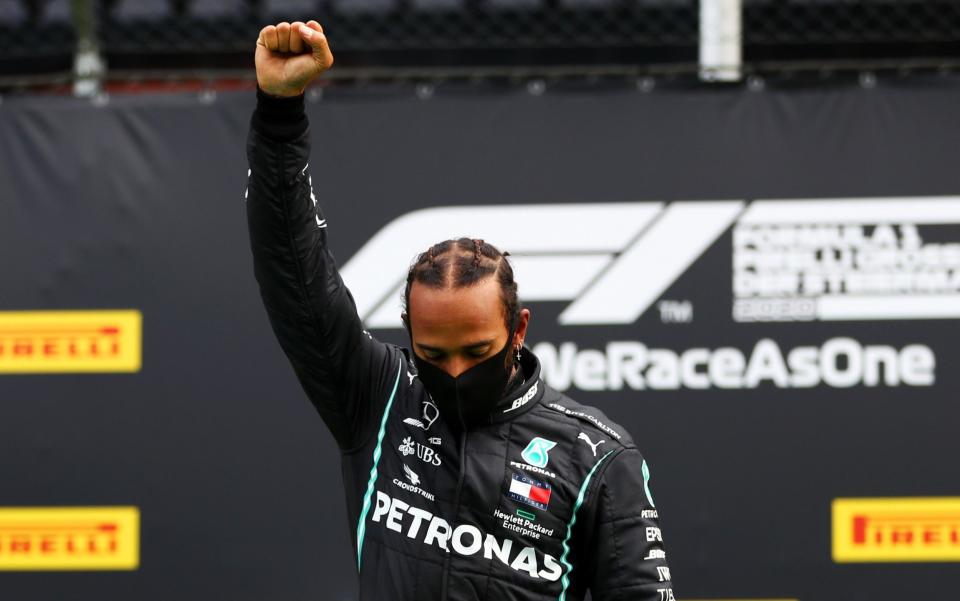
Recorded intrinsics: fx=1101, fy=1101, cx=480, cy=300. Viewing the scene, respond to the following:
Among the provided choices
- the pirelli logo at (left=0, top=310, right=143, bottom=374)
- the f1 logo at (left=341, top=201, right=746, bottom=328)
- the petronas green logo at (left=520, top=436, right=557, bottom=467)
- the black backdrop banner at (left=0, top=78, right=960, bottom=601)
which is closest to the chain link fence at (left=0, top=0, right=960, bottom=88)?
the black backdrop banner at (left=0, top=78, right=960, bottom=601)

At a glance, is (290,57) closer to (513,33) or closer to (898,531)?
(513,33)

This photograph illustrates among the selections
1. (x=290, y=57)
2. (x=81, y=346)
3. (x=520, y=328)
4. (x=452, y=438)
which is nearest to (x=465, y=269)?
(x=520, y=328)

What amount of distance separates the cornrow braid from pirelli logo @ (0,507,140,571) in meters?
1.98

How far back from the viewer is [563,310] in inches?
126

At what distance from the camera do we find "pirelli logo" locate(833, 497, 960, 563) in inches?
124

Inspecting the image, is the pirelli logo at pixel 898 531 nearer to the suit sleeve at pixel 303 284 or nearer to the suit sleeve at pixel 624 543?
the suit sleeve at pixel 624 543

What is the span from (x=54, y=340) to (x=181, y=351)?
38 cm

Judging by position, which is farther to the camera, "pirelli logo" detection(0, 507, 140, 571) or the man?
"pirelli logo" detection(0, 507, 140, 571)

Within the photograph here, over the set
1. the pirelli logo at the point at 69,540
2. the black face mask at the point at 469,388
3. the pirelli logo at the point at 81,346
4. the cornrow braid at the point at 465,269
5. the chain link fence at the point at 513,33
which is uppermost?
the chain link fence at the point at 513,33

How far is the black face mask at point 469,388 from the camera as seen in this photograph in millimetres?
1605

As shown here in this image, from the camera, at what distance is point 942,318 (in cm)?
318

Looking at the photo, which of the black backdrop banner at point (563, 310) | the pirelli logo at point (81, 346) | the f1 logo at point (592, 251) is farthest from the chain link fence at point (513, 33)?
the pirelli logo at point (81, 346)

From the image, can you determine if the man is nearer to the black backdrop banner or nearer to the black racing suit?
the black racing suit

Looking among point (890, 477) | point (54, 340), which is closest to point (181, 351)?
point (54, 340)
